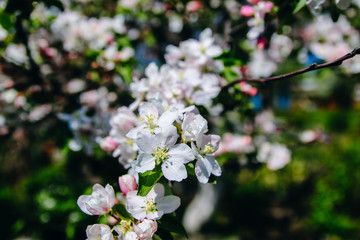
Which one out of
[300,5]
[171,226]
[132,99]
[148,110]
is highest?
[300,5]

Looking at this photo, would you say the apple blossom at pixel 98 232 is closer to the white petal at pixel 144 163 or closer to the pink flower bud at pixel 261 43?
the white petal at pixel 144 163

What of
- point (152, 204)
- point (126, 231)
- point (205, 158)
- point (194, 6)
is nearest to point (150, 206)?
point (152, 204)

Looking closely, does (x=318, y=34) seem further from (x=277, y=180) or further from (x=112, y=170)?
(x=277, y=180)

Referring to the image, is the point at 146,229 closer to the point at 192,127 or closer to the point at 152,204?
the point at 152,204

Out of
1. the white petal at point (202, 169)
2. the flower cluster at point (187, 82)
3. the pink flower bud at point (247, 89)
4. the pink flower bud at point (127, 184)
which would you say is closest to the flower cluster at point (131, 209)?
the pink flower bud at point (127, 184)

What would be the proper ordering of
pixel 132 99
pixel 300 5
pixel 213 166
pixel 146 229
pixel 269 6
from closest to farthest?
pixel 146 229, pixel 213 166, pixel 300 5, pixel 269 6, pixel 132 99

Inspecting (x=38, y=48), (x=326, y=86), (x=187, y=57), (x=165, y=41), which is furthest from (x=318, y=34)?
(x=326, y=86)
